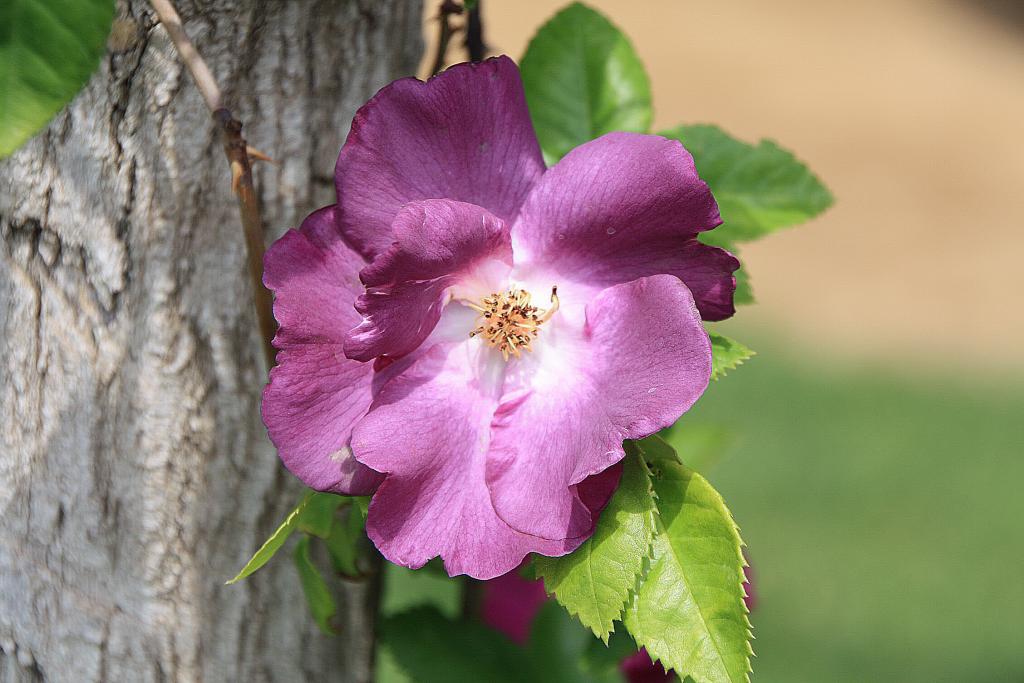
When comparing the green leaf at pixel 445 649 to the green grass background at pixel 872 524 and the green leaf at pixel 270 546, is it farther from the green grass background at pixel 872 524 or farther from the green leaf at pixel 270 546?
the green grass background at pixel 872 524

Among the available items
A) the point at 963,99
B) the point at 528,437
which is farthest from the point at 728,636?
the point at 963,99

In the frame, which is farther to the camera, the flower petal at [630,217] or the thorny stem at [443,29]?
the thorny stem at [443,29]

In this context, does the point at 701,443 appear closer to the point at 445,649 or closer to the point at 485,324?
the point at 445,649

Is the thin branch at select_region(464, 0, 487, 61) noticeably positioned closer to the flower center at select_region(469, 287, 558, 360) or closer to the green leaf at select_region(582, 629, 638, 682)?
the flower center at select_region(469, 287, 558, 360)

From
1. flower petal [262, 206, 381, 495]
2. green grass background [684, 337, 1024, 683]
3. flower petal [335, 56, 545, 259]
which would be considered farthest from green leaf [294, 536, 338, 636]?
green grass background [684, 337, 1024, 683]

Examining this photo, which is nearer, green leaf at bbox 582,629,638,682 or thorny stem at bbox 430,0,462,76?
thorny stem at bbox 430,0,462,76

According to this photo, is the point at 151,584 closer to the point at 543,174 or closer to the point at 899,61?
the point at 543,174

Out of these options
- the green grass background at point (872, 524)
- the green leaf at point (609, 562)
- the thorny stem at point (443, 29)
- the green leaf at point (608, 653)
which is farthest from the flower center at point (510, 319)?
the green grass background at point (872, 524)
